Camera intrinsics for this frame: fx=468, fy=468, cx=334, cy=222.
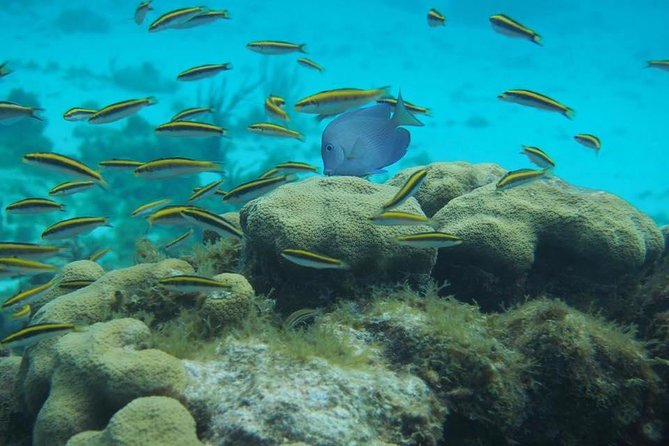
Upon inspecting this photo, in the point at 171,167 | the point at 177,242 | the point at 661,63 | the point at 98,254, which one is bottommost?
the point at 98,254

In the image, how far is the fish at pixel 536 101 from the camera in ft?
20.9

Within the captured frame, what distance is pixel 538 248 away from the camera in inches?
210

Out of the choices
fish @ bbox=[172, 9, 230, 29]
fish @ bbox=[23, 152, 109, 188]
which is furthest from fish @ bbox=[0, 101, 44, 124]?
fish @ bbox=[172, 9, 230, 29]

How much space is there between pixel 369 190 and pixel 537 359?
2.42 metres

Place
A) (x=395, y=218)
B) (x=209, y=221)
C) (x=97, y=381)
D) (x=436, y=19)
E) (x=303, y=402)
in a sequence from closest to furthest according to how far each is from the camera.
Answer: (x=303, y=402) → (x=97, y=381) → (x=395, y=218) → (x=209, y=221) → (x=436, y=19)

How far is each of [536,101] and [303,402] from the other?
528cm

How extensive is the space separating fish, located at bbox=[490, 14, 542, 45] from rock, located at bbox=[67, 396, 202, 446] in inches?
261

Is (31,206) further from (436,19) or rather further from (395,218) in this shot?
(436,19)

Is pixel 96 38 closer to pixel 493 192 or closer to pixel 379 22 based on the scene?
pixel 379 22

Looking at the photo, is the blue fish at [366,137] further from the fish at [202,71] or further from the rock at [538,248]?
the fish at [202,71]

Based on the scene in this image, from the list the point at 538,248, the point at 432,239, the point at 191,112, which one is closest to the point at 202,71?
the point at 191,112

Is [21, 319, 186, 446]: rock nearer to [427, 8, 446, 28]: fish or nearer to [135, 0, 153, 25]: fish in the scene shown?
[135, 0, 153, 25]: fish

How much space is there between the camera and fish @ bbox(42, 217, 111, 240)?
536cm

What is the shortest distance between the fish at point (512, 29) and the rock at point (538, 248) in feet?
8.95
